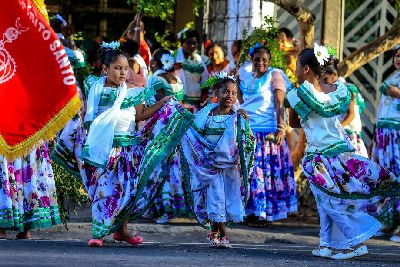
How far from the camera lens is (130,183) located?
1101 centimetres

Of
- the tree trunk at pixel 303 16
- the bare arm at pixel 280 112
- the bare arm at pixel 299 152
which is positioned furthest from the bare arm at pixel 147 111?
the bare arm at pixel 299 152

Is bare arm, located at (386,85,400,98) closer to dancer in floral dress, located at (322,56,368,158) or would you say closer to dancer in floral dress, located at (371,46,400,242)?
dancer in floral dress, located at (371,46,400,242)

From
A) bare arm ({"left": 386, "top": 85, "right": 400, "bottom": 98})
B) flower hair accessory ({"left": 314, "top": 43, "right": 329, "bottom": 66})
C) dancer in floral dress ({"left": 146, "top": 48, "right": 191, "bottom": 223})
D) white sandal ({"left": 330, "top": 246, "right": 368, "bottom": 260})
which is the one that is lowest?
white sandal ({"left": 330, "top": 246, "right": 368, "bottom": 260})

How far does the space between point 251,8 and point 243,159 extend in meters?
5.67

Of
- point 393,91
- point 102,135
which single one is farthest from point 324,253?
point 393,91

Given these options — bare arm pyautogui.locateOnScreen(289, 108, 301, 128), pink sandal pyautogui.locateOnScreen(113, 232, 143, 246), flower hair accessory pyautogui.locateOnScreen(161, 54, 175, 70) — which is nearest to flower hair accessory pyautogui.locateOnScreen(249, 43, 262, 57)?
flower hair accessory pyautogui.locateOnScreen(161, 54, 175, 70)

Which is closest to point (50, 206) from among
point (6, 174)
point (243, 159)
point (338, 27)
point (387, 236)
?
point (6, 174)

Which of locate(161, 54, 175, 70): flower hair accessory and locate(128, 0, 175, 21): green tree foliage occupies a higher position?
locate(128, 0, 175, 21): green tree foliage

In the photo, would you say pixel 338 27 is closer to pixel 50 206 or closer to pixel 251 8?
pixel 251 8

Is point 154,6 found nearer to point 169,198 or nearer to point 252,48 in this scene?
point 252,48

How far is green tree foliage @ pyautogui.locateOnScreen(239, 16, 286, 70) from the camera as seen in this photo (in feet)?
A: 46.5

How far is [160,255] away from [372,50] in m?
5.69

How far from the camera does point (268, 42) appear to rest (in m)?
14.1

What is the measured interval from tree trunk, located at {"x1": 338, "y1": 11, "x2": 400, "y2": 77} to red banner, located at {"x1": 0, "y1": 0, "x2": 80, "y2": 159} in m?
4.97
